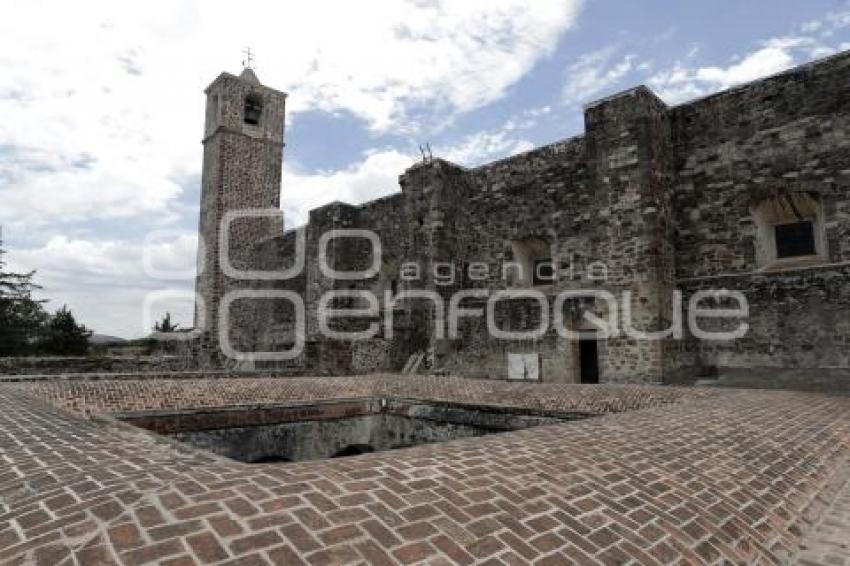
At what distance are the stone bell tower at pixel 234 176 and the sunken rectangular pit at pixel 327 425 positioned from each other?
18843 mm

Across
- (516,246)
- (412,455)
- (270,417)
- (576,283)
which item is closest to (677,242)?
(576,283)

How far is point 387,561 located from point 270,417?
21.1ft

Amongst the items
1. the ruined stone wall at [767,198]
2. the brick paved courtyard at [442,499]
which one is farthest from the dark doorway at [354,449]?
the ruined stone wall at [767,198]

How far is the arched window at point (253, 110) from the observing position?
2700 cm

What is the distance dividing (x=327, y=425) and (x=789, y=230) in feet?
35.6

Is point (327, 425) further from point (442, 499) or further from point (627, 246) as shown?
point (627, 246)

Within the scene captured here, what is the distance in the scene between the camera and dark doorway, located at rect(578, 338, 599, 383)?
1396cm

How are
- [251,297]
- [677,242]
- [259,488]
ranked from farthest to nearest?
[251,297] → [677,242] → [259,488]

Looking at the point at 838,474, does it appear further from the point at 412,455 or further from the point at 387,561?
the point at 387,561

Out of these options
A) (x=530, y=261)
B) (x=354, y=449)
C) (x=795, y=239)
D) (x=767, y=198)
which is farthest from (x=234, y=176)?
(x=795, y=239)

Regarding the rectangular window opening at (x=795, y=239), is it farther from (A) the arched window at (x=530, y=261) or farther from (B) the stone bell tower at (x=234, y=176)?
(B) the stone bell tower at (x=234, y=176)

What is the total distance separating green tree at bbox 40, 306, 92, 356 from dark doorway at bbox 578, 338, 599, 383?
26705 mm

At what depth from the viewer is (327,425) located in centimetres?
845

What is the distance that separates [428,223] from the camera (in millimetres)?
16953
